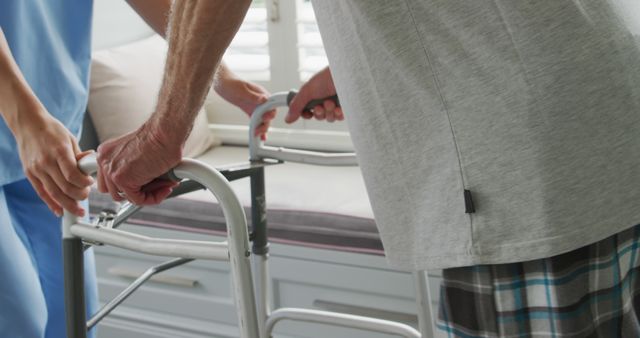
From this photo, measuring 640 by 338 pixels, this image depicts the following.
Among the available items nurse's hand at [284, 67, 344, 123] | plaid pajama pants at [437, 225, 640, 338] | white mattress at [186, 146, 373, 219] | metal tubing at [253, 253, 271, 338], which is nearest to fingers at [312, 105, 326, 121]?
nurse's hand at [284, 67, 344, 123]

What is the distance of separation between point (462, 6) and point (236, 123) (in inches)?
83.5

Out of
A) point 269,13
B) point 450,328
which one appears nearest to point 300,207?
point 269,13

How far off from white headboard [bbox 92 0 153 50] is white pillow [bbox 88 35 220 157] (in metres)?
0.18

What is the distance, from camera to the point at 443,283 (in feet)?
3.39

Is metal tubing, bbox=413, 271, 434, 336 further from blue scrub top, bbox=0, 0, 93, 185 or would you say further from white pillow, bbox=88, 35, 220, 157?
white pillow, bbox=88, 35, 220, 157

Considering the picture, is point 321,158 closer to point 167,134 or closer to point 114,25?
point 167,134

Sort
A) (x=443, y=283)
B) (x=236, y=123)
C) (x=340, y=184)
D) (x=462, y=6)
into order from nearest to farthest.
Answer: (x=462, y=6) < (x=443, y=283) < (x=340, y=184) < (x=236, y=123)

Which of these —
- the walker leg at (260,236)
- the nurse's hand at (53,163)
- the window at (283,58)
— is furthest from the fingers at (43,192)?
the window at (283,58)

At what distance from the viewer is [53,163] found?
3.89 ft

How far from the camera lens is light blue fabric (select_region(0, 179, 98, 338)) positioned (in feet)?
4.47

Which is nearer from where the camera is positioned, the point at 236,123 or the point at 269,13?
the point at 269,13

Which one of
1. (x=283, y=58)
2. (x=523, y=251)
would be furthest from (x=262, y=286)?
(x=283, y=58)

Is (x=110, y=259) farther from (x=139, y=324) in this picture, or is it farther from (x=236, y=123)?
(x=236, y=123)

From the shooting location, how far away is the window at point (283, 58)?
2785 millimetres
